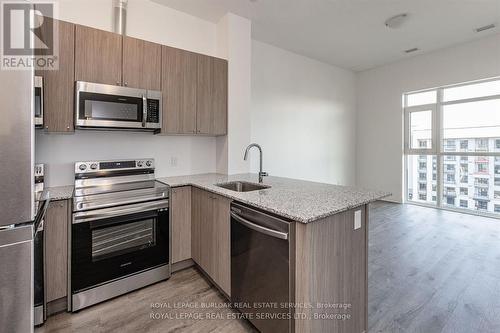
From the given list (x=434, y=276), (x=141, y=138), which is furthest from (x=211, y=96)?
(x=434, y=276)

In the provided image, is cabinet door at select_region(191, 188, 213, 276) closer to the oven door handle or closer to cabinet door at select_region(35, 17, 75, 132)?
the oven door handle

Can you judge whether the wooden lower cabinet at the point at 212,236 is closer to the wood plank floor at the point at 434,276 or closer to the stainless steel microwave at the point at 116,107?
the stainless steel microwave at the point at 116,107

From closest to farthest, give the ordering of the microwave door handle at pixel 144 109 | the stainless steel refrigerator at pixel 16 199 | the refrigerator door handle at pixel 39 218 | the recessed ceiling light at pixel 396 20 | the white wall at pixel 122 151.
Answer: the stainless steel refrigerator at pixel 16 199 → the refrigerator door handle at pixel 39 218 → the white wall at pixel 122 151 → the microwave door handle at pixel 144 109 → the recessed ceiling light at pixel 396 20

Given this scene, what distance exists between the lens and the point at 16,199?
969 mm

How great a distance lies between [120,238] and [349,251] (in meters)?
1.89

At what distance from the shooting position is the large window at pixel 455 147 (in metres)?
4.38

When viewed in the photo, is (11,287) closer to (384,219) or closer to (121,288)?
(121,288)

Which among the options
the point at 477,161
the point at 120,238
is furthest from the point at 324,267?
the point at 477,161

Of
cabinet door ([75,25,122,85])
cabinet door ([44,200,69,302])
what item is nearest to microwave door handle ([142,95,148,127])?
cabinet door ([75,25,122,85])

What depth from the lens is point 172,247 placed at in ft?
8.10

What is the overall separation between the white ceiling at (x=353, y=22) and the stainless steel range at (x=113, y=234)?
228 centimetres

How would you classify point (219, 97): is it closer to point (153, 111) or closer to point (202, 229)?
point (153, 111)

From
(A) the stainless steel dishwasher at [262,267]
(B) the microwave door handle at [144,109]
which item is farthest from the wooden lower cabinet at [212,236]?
(B) the microwave door handle at [144,109]

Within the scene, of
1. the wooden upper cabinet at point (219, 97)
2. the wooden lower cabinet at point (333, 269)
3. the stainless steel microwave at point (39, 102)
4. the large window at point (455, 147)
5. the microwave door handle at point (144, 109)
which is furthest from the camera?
the large window at point (455, 147)
